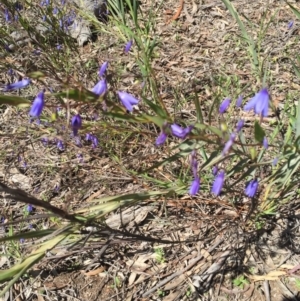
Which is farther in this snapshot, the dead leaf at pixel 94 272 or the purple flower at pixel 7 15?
the purple flower at pixel 7 15

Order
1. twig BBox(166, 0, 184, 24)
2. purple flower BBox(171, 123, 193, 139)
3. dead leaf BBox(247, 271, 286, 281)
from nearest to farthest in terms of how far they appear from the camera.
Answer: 1. purple flower BBox(171, 123, 193, 139)
2. dead leaf BBox(247, 271, 286, 281)
3. twig BBox(166, 0, 184, 24)

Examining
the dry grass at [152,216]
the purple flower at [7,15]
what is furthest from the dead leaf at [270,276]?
the purple flower at [7,15]

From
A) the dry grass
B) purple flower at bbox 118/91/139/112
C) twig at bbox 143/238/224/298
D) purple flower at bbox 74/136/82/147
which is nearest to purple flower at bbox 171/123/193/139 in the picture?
purple flower at bbox 118/91/139/112

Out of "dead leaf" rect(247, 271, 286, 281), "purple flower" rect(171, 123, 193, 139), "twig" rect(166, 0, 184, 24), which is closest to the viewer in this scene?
"purple flower" rect(171, 123, 193, 139)

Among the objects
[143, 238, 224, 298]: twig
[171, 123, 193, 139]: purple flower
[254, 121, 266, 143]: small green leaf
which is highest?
[171, 123, 193, 139]: purple flower

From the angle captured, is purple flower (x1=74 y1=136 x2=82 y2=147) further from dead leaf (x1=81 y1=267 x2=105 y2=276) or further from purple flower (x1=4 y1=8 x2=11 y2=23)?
purple flower (x1=4 y1=8 x2=11 y2=23)

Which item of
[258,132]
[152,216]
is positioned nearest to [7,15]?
[152,216]

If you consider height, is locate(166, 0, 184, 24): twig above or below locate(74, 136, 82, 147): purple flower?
below

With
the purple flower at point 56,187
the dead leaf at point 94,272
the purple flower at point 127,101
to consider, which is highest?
the purple flower at point 127,101

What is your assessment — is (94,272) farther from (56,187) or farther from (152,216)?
(56,187)

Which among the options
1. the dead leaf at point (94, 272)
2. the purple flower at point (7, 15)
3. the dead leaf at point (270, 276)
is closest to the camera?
the dead leaf at point (270, 276)

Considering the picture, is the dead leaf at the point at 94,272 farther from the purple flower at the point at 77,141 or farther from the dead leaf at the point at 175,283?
the purple flower at the point at 77,141

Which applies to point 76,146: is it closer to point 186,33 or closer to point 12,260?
point 12,260
